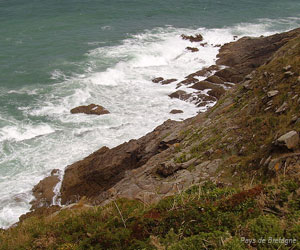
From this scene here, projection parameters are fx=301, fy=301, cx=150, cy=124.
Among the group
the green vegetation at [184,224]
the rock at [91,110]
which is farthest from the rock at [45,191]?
the green vegetation at [184,224]

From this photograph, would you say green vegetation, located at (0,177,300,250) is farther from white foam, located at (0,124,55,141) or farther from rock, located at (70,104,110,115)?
rock, located at (70,104,110,115)

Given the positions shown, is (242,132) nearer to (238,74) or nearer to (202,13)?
(238,74)

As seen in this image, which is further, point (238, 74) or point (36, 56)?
point (36, 56)

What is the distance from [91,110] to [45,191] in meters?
10.2

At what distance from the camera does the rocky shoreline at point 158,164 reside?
11.0m

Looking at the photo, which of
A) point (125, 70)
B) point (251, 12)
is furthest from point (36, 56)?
point (251, 12)

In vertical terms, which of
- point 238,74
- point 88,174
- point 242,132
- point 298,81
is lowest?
point 88,174

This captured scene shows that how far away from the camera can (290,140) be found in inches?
332

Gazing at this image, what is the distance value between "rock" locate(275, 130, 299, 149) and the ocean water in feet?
47.0

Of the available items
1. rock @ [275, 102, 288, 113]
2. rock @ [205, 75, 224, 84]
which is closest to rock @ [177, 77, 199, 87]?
rock @ [205, 75, 224, 84]

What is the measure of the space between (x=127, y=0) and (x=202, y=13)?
16624 millimetres

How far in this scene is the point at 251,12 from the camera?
59906 mm

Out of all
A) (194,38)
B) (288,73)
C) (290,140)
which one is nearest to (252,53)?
(194,38)

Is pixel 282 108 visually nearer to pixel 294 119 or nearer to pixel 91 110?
pixel 294 119
